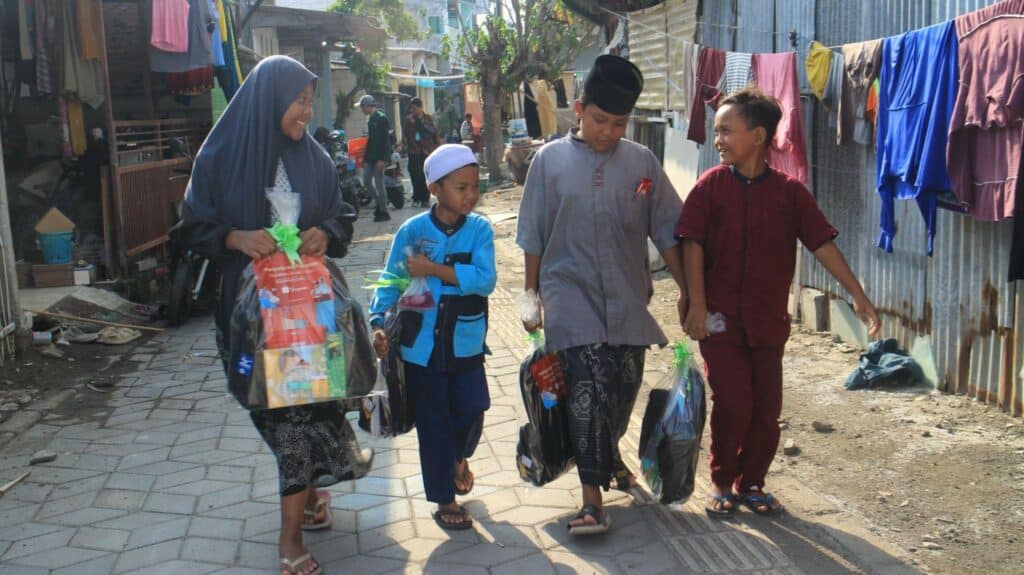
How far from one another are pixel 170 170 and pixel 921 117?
7.86 m

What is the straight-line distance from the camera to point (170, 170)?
10469mm

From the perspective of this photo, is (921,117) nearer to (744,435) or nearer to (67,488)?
(744,435)

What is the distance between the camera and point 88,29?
30.0 ft

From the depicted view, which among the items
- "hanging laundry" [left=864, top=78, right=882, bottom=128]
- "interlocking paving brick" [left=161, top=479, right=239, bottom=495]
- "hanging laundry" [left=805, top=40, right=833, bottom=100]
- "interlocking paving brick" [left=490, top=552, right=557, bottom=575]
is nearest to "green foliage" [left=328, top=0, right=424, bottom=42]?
"hanging laundry" [left=805, top=40, right=833, bottom=100]

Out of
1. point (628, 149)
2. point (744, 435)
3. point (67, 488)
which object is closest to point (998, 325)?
point (744, 435)

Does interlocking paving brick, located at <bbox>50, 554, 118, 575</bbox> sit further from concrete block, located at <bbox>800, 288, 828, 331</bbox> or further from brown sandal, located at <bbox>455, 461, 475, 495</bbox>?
concrete block, located at <bbox>800, 288, 828, 331</bbox>

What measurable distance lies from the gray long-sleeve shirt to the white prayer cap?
1.00 feet

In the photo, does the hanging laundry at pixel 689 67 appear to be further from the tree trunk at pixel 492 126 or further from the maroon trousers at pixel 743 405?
the tree trunk at pixel 492 126

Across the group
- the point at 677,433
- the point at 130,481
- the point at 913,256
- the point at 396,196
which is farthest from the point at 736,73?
the point at 396,196

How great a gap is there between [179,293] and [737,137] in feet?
19.0

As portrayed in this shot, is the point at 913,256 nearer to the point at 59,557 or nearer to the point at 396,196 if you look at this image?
the point at 59,557

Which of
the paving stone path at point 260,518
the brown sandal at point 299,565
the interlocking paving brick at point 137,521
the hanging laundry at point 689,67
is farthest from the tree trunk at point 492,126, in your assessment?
the brown sandal at point 299,565

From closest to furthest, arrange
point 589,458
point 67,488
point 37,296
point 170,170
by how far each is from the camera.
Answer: point 589,458, point 67,488, point 37,296, point 170,170

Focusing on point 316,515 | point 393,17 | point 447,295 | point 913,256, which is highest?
point 393,17
